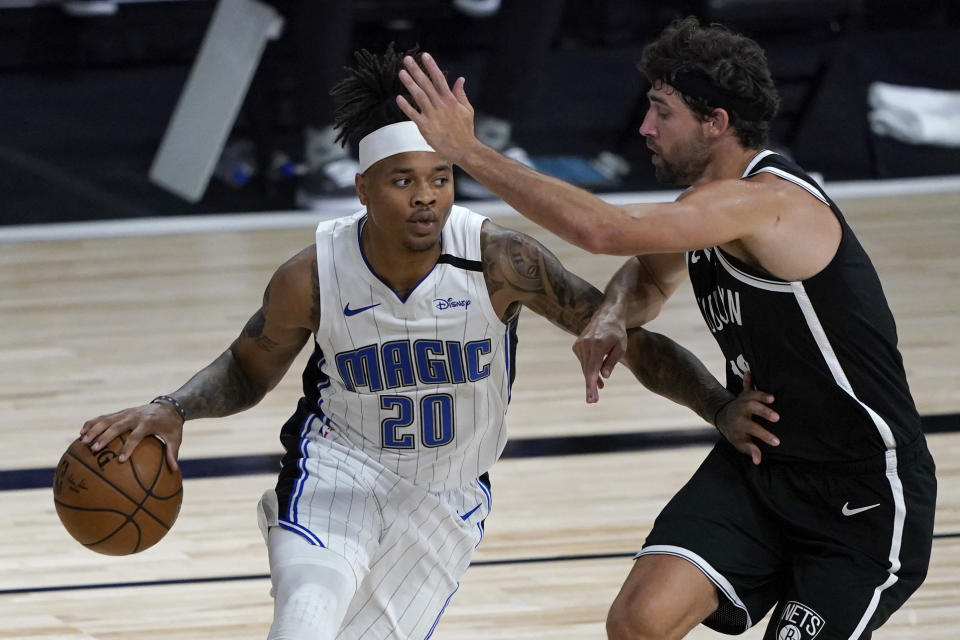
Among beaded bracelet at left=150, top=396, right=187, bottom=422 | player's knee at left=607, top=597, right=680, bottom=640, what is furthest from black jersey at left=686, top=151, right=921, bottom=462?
beaded bracelet at left=150, top=396, right=187, bottom=422

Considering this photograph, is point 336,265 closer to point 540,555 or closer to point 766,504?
point 766,504

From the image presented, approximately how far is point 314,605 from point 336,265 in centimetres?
81

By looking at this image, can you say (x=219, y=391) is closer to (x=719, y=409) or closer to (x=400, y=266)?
(x=400, y=266)

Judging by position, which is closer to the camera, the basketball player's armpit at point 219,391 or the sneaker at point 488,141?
the basketball player's armpit at point 219,391

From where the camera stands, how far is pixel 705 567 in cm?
285

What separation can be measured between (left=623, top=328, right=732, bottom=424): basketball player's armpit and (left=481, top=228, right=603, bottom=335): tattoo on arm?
0.15 meters

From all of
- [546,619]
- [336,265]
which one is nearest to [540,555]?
[546,619]

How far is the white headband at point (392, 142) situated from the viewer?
299 centimetres

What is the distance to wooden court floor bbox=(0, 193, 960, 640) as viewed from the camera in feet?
12.4

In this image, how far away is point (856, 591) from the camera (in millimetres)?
2791

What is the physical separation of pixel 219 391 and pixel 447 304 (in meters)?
0.58

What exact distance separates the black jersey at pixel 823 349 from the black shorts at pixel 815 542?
6 centimetres

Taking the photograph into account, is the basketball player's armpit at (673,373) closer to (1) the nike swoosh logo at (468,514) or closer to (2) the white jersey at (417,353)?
(2) the white jersey at (417,353)

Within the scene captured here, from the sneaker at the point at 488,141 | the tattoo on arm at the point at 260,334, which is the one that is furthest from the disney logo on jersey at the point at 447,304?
the sneaker at the point at 488,141
